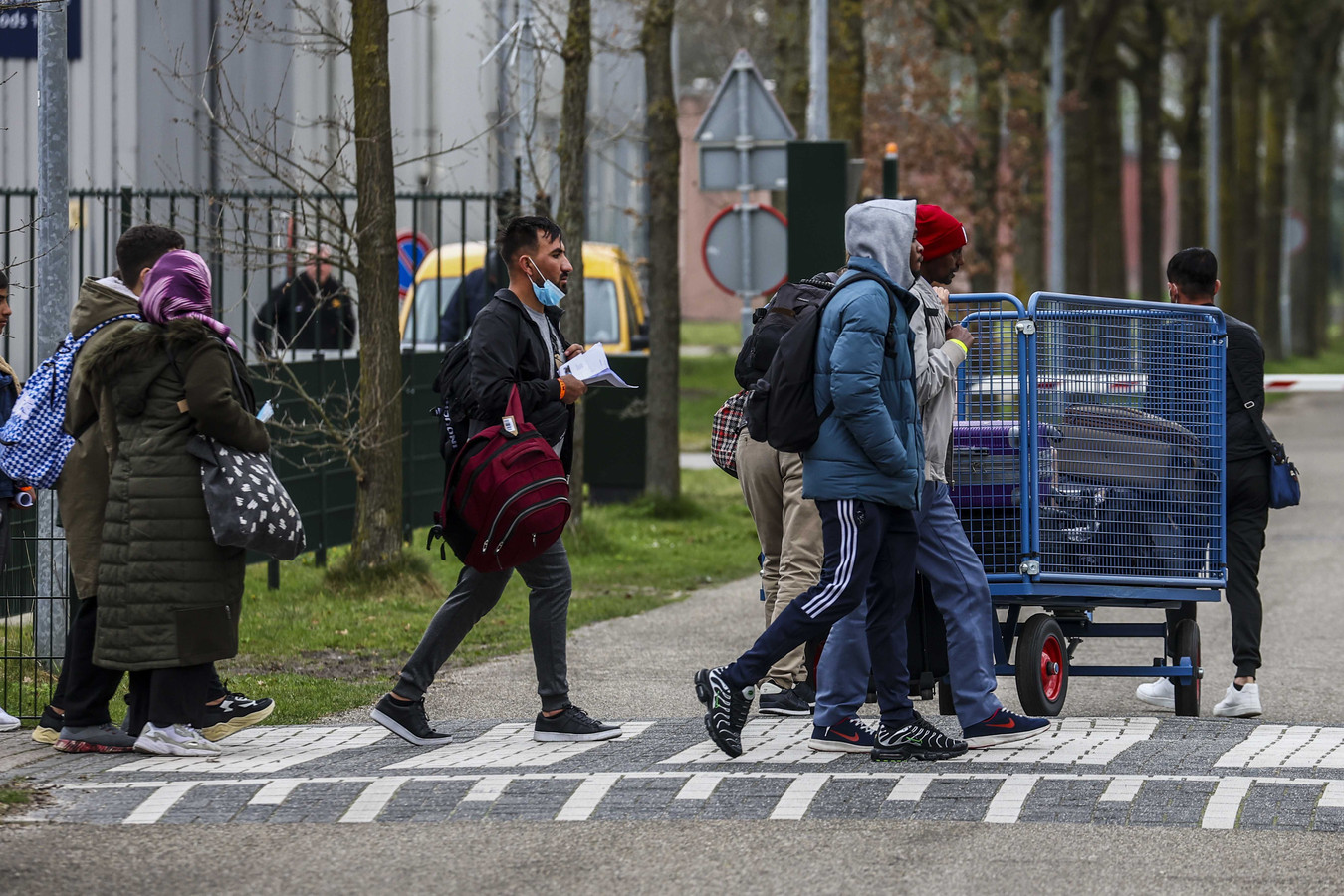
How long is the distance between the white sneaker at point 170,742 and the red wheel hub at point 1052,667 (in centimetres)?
294

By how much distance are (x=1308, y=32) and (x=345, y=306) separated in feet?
106

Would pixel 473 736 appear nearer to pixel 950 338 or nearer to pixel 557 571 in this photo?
pixel 557 571

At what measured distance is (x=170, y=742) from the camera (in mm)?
6312

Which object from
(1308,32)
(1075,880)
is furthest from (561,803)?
(1308,32)

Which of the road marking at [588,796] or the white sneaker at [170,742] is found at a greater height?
the white sneaker at [170,742]

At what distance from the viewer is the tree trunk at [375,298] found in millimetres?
10320

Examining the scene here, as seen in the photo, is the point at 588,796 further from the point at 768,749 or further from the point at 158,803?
the point at 158,803

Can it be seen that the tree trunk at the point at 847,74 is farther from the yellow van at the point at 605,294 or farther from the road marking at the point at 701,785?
the road marking at the point at 701,785

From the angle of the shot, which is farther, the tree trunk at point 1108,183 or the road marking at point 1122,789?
the tree trunk at point 1108,183

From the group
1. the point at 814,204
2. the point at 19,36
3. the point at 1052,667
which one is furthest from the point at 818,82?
the point at 1052,667

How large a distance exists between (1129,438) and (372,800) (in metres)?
2.95

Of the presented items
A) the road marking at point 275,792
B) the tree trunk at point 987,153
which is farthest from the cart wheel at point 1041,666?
the tree trunk at point 987,153

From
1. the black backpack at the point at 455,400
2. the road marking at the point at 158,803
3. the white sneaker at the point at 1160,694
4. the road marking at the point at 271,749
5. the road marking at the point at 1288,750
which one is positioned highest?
the black backpack at the point at 455,400

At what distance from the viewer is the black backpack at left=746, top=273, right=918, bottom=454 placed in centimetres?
593
